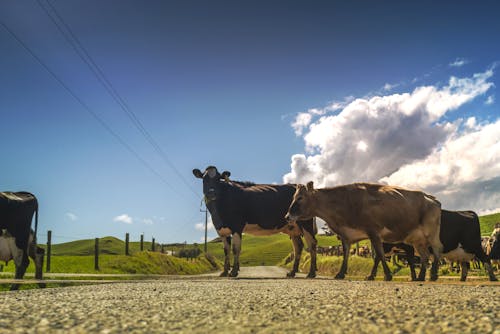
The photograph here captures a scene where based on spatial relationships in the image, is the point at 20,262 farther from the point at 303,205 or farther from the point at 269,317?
the point at 269,317

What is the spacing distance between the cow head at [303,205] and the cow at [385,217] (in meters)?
0.67

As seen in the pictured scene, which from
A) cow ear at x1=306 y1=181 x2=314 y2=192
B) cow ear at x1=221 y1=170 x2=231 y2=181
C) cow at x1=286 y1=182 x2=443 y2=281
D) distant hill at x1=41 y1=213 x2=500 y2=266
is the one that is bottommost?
distant hill at x1=41 y1=213 x2=500 y2=266

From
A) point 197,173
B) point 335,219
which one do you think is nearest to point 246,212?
point 197,173

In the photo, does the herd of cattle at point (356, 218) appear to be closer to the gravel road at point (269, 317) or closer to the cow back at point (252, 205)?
the cow back at point (252, 205)

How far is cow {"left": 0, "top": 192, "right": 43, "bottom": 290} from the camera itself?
400 inches

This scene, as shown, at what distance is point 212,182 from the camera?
587 inches

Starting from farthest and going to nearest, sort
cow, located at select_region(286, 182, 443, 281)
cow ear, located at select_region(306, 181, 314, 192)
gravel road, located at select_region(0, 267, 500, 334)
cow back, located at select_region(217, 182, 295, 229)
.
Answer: cow back, located at select_region(217, 182, 295, 229)
cow ear, located at select_region(306, 181, 314, 192)
cow, located at select_region(286, 182, 443, 281)
gravel road, located at select_region(0, 267, 500, 334)

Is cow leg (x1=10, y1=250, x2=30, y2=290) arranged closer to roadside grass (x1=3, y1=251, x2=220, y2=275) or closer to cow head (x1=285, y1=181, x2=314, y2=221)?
cow head (x1=285, y1=181, x2=314, y2=221)

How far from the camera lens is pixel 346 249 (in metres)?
11.1

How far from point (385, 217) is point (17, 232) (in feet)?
30.5

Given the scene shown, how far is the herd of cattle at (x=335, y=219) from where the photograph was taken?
10.5 m

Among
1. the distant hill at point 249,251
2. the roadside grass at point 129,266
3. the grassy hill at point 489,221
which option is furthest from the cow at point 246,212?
the grassy hill at point 489,221

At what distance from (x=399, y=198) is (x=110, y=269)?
15.8 meters

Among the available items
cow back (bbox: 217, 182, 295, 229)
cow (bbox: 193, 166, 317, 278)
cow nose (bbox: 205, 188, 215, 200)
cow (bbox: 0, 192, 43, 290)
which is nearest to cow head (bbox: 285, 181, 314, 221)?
cow (bbox: 193, 166, 317, 278)
